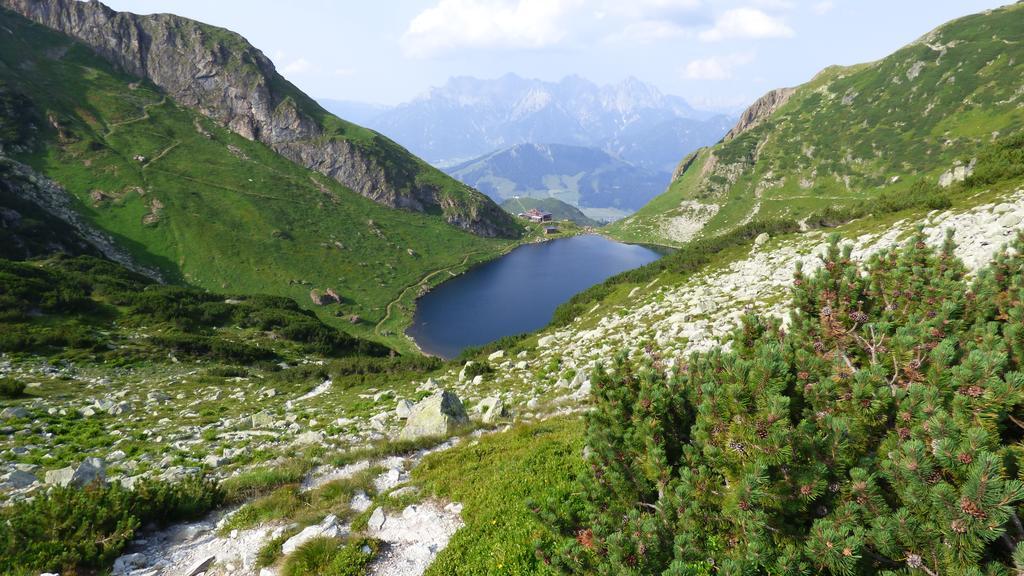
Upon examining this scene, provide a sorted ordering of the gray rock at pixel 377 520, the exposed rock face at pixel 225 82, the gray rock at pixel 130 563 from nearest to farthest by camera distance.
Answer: the gray rock at pixel 130 563 < the gray rock at pixel 377 520 < the exposed rock face at pixel 225 82

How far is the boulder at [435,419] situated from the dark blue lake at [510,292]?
5028 cm

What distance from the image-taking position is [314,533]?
29.5 feet

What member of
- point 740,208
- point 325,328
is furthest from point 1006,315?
point 740,208

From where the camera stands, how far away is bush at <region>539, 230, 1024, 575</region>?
384 centimetres

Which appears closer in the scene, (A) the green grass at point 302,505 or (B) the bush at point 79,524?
(B) the bush at point 79,524

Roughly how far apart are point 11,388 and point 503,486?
25.2 meters

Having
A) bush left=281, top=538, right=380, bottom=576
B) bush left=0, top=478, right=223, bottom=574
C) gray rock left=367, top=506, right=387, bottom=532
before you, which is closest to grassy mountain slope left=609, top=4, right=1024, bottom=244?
gray rock left=367, top=506, right=387, bottom=532

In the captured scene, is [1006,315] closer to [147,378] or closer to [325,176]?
[147,378]

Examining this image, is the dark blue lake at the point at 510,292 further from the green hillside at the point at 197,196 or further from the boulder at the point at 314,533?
the boulder at the point at 314,533

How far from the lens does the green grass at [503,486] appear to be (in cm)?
783

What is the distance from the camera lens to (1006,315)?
21.6 feet

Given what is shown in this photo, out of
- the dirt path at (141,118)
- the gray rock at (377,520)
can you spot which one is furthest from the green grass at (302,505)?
the dirt path at (141,118)

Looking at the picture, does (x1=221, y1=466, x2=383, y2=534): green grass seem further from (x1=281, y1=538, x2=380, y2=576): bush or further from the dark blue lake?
the dark blue lake

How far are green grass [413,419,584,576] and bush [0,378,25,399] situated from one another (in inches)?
854
